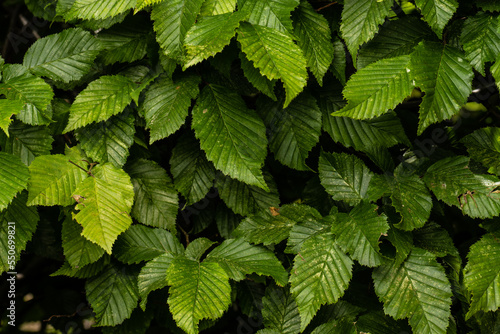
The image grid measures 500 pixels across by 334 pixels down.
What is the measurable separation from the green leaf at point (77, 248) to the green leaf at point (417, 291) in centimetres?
90

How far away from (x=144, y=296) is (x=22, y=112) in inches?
27.1

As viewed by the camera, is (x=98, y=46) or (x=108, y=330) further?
(x=108, y=330)

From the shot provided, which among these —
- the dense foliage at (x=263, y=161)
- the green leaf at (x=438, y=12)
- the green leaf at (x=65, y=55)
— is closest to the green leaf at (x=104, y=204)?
the dense foliage at (x=263, y=161)

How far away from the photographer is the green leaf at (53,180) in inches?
51.3

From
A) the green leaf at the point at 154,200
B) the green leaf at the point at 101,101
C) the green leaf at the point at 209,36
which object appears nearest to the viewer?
the green leaf at the point at 209,36

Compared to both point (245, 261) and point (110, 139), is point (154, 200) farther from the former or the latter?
point (245, 261)

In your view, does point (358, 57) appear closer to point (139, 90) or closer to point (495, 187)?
point (495, 187)

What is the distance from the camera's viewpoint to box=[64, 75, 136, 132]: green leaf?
4.52 feet

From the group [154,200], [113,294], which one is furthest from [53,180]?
[113,294]

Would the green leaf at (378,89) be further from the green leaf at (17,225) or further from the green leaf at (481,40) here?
the green leaf at (17,225)

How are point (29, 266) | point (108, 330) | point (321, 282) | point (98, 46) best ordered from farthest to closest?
point (29, 266)
point (108, 330)
point (98, 46)
point (321, 282)

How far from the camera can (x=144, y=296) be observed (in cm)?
134

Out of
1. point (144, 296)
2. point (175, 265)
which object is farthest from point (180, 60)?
point (144, 296)

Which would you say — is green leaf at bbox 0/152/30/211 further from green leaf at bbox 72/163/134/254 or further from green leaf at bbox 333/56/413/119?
green leaf at bbox 333/56/413/119
